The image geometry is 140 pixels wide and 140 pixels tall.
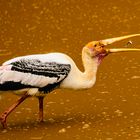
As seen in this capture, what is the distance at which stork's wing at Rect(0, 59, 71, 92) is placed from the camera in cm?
732

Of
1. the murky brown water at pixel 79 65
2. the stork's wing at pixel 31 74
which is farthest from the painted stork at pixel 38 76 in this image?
the murky brown water at pixel 79 65

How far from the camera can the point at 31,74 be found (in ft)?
24.1

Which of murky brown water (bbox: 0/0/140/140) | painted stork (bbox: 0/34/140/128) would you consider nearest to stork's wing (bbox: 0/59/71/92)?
painted stork (bbox: 0/34/140/128)

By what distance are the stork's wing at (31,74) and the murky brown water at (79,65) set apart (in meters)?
0.56

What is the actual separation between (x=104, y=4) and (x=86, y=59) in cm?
950

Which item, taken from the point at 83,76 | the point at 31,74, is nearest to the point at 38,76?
the point at 31,74

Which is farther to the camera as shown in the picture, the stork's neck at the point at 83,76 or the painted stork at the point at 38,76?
the stork's neck at the point at 83,76

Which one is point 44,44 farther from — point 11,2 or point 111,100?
point 11,2

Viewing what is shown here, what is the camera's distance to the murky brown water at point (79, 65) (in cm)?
740

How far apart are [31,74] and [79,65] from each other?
3271mm

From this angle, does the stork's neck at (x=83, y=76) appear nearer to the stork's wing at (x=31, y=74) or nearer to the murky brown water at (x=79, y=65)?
the stork's wing at (x=31, y=74)

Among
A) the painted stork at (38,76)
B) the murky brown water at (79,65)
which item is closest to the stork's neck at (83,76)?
the painted stork at (38,76)

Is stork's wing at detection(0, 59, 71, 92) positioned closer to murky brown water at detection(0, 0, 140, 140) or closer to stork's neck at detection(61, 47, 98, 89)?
stork's neck at detection(61, 47, 98, 89)

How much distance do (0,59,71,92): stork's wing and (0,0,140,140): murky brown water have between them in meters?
0.56
